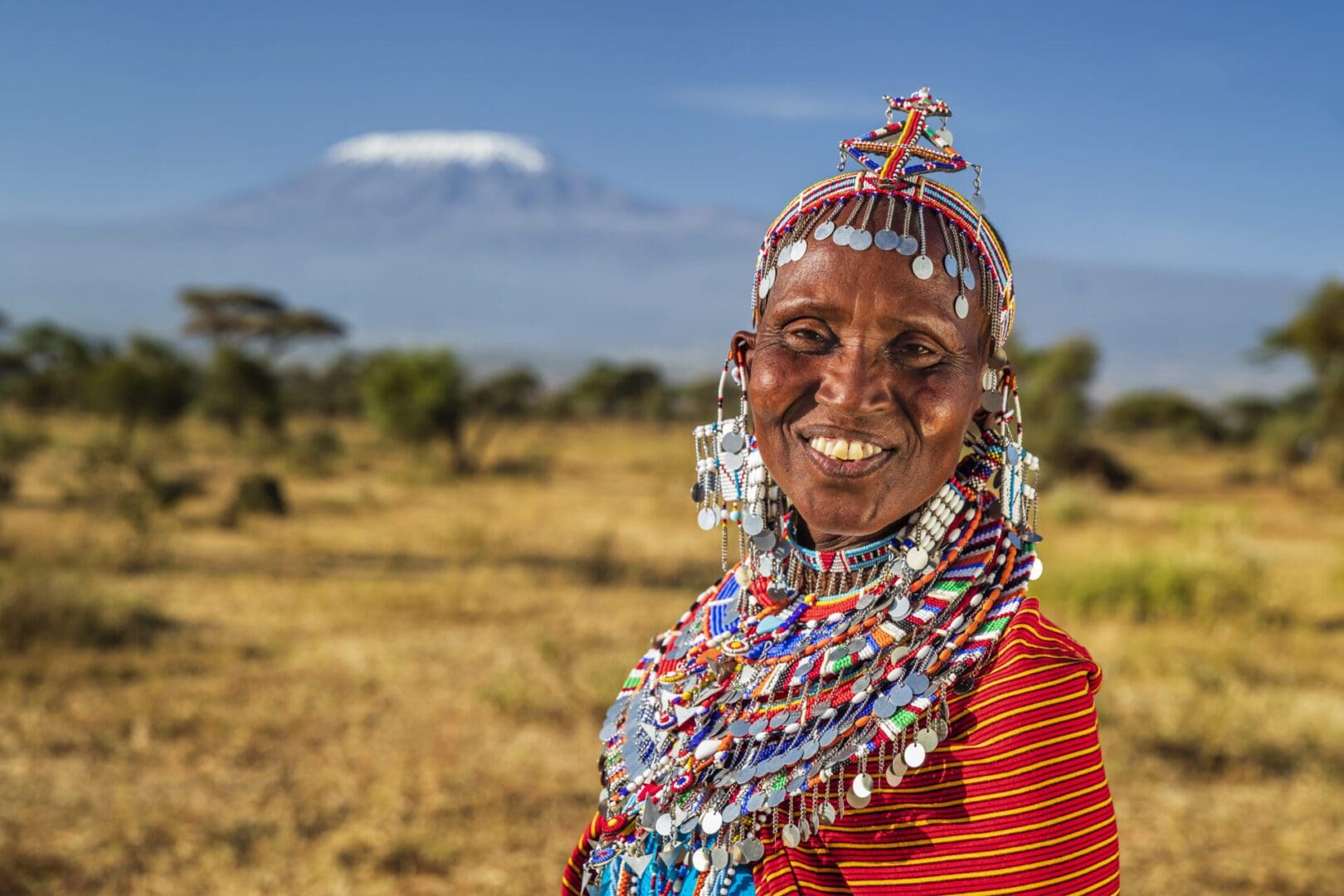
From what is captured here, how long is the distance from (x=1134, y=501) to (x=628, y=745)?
65.6 ft

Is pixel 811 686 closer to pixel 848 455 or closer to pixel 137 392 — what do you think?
pixel 848 455

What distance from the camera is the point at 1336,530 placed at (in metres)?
16.7

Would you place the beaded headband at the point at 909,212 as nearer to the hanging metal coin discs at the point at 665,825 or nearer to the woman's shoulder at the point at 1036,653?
the woman's shoulder at the point at 1036,653

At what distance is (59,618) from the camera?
24.7ft

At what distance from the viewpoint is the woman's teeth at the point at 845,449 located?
1544 millimetres

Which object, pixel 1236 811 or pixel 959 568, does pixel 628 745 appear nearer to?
pixel 959 568

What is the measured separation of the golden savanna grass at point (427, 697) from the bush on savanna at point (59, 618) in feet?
0.07

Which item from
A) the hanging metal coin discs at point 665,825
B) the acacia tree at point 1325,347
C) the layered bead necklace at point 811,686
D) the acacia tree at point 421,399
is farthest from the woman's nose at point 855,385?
the acacia tree at point 1325,347

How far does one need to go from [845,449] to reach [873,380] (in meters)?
0.10

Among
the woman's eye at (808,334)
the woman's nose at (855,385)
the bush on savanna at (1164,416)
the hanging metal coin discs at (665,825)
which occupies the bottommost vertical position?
the hanging metal coin discs at (665,825)

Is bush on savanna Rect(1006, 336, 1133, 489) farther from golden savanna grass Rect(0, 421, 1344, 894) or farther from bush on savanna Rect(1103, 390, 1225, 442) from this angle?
bush on savanna Rect(1103, 390, 1225, 442)

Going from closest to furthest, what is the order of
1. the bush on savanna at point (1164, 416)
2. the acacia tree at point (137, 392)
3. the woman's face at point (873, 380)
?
the woman's face at point (873, 380), the acacia tree at point (137, 392), the bush on savanna at point (1164, 416)

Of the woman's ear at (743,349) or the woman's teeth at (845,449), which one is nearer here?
the woman's teeth at (845,449)

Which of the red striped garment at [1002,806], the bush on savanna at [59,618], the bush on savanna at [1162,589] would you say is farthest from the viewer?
the bush on savanna at [1162,589]
